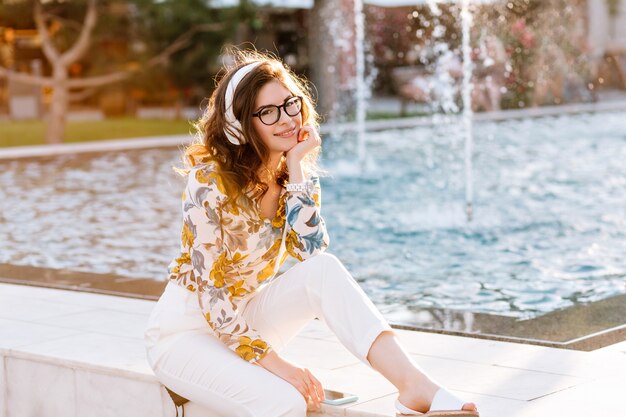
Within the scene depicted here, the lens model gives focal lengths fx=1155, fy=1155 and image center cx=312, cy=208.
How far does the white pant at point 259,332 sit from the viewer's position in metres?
3.27

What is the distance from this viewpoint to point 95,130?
22250mm

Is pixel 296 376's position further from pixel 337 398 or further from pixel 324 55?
pixel 324 55

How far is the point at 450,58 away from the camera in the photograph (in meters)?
20.7

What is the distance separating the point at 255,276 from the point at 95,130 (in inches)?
753

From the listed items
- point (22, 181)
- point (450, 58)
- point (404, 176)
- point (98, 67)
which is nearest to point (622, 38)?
point (450, 58)

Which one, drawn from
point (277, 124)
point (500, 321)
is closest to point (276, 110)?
point (277, 124)

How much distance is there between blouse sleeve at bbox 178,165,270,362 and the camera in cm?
338

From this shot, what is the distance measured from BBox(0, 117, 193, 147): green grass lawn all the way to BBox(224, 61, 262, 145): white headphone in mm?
16514

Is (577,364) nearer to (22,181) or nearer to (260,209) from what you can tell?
(260,209)

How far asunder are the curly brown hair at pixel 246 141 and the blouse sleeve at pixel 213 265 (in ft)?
0.20

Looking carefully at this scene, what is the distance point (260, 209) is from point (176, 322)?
43cm

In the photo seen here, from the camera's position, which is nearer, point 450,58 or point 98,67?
point 450,58

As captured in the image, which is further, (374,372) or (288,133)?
(374,372)

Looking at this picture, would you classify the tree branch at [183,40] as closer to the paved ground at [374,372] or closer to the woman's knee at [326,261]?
the paved ground at [374,372]
